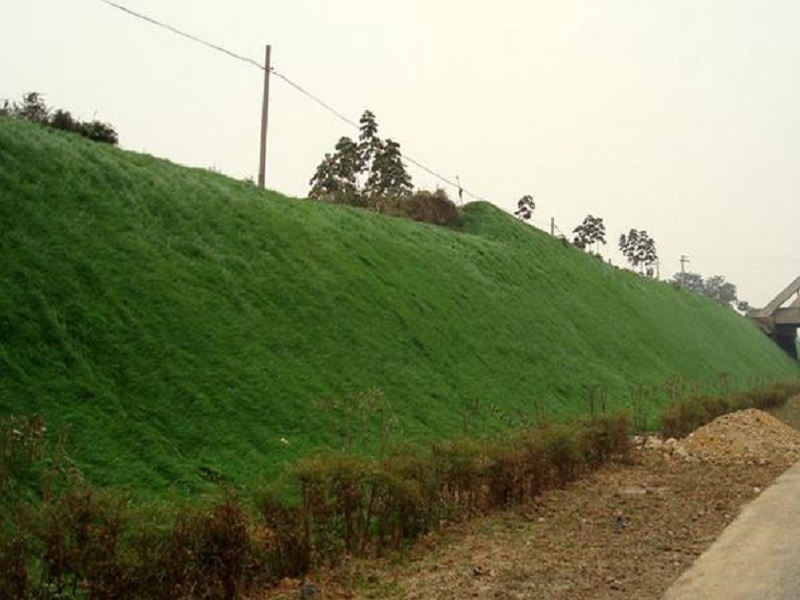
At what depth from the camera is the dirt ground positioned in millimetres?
6699

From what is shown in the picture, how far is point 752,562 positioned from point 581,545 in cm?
174

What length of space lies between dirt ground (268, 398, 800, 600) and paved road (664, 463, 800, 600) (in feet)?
0.59

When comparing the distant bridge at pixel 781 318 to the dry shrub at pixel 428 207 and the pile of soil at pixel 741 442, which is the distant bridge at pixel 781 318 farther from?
the pile of soil at pixel 741 442

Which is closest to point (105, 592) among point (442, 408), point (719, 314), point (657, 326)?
point (442, 408)

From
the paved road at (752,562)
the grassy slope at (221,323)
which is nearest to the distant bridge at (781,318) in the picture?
the grassy slope at (221,323)

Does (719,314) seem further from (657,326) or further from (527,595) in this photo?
(527,595)

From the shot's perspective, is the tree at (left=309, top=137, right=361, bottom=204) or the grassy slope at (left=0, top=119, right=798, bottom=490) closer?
the grassy slope at (left=0, top=119, right=798, bottom=490)

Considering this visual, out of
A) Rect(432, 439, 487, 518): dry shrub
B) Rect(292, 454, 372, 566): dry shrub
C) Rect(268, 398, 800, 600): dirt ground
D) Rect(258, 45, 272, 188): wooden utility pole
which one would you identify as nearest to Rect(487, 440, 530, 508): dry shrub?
Rect(268, 398, 800, 600): dirt ground

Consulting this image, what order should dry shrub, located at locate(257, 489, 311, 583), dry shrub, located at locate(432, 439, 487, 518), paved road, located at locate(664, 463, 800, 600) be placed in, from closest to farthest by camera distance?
paved road, located at locate(664, 463, 800, 600)
dry shrub, located at locate(257, 489, 311, 583)
dry shrub, located at locate(432, 439, 487, 518)

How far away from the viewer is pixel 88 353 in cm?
875

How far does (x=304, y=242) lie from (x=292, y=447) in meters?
7.24

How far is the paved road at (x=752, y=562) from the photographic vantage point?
6480mm

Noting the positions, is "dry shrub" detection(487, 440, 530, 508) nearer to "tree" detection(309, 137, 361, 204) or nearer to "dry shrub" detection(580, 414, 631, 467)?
"dry shrub" detection(580, 414, 631, 467)

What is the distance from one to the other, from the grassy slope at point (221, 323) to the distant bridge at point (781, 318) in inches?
1807
